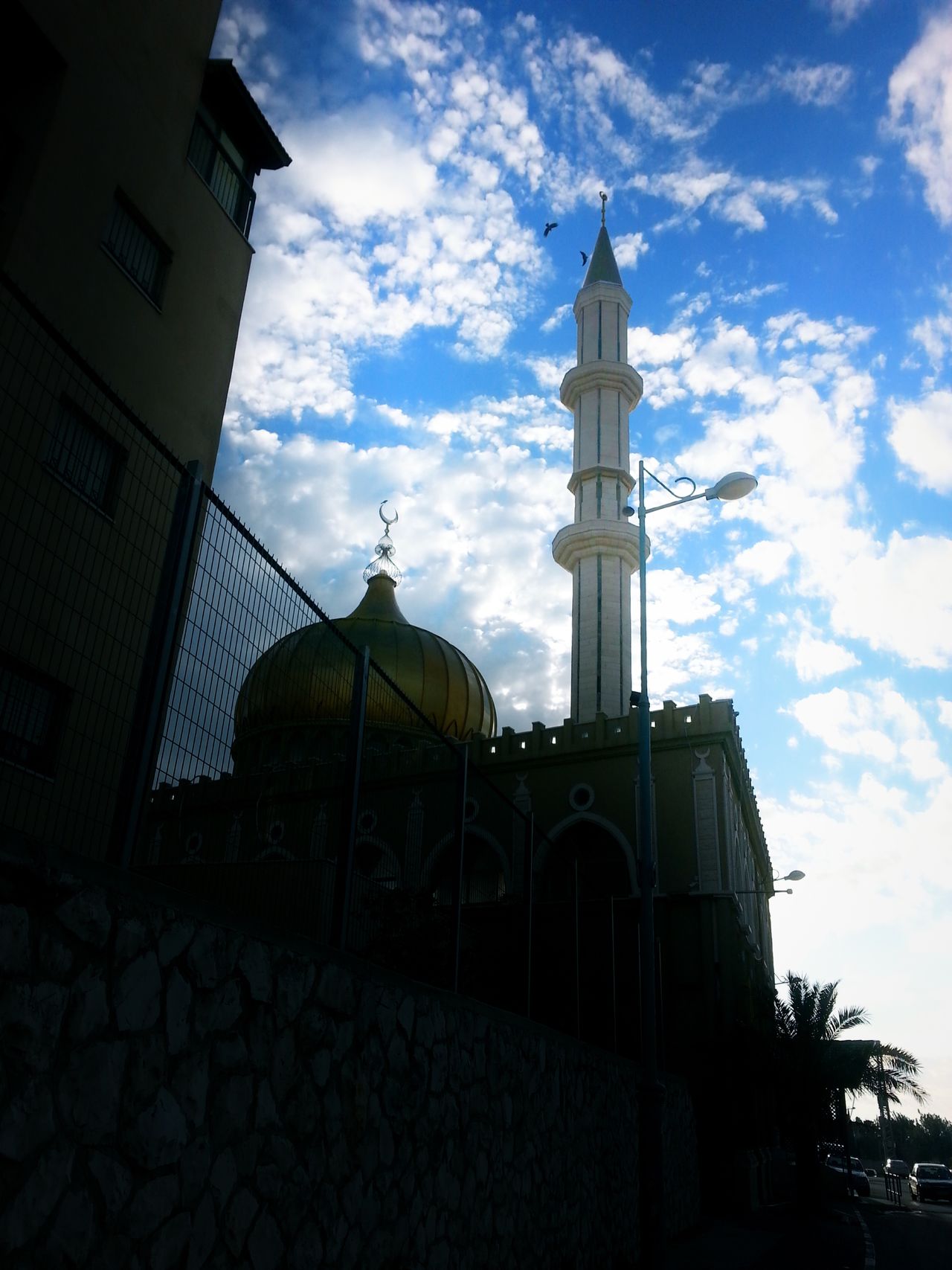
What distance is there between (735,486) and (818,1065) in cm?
1543

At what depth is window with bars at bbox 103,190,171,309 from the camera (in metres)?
11.7

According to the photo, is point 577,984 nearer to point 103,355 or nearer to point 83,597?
point 83,597

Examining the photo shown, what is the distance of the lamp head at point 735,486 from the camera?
11758mm

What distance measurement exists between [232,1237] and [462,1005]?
273 centimetres

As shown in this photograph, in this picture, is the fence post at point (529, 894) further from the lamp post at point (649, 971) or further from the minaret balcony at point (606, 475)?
the minaret balcony at point (606, 475)

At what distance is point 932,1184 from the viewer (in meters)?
29.5

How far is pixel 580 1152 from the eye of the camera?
27.9ft

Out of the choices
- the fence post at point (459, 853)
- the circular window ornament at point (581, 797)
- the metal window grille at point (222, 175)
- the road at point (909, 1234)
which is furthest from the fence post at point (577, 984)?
the circular window ornament at point (581, 797)

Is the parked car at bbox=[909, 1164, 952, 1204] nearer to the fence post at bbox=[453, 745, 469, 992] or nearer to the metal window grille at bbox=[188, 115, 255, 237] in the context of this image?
the fence post at bbox=[453, 745, 469, 992]

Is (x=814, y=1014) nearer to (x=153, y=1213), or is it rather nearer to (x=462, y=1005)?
(x=462, y=1005)

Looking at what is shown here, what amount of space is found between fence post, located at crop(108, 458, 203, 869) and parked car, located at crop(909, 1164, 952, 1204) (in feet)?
108

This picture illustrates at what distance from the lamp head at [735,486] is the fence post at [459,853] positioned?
5961mm

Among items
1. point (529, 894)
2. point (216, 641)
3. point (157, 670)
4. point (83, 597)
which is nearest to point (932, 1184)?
point (529, 894)

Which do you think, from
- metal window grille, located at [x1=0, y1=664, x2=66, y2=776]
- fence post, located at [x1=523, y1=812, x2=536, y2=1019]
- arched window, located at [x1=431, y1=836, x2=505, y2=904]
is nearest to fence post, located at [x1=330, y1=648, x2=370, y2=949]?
metal window grille, located at [x1=0, y1=664, x2=66, y2=776]
